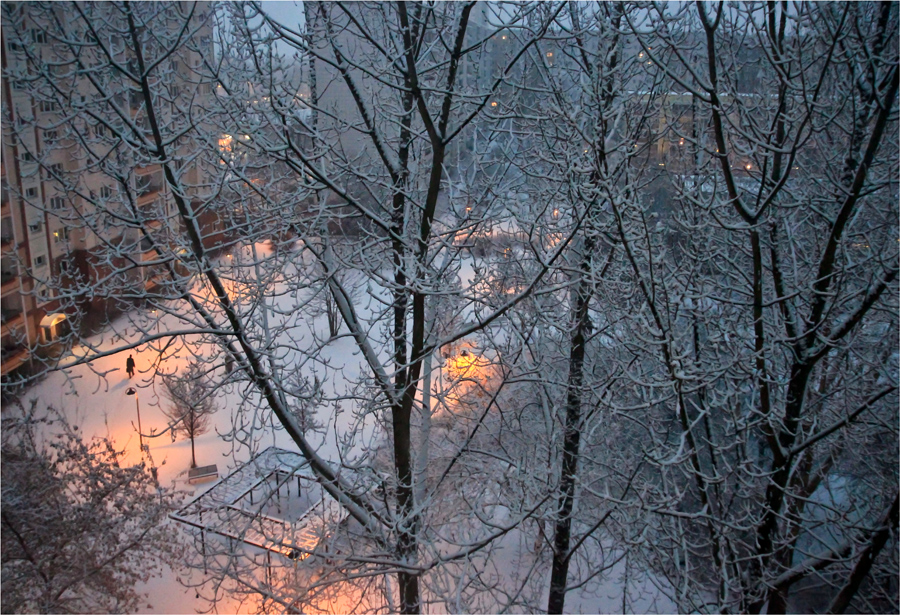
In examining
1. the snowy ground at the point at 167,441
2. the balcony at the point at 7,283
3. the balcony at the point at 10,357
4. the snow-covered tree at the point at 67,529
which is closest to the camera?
A: the balcony at the point at 10,357

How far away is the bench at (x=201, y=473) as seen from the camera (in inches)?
473

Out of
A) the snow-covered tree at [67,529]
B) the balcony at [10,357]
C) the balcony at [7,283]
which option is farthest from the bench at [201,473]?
the balcony at [7,283]

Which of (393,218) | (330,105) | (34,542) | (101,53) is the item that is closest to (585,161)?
(393,218)

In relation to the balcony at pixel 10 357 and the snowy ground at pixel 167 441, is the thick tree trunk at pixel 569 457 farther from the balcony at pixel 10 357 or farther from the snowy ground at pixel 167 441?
the balcony at pixel 10 357

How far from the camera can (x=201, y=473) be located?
12.1m

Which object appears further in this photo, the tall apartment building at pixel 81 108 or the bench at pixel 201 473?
the bench at pixel 201 473

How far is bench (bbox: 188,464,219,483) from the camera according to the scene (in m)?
12.0

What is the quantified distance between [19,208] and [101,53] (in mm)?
3291

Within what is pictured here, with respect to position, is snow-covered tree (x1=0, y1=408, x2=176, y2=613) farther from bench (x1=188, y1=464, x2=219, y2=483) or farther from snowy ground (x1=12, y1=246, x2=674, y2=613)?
bench (x1=188, y1=464, x2=219, y2=483)

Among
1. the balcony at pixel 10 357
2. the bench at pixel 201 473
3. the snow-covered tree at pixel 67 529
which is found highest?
the balcony at pixel 10 357

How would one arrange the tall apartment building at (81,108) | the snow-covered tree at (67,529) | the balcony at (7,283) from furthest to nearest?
the snow-covered tree at (67,529), the balcony at (7,283), the tall apartment building at (81,108)

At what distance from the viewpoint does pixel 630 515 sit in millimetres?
5117

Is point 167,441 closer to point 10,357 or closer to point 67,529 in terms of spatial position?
point 67,529

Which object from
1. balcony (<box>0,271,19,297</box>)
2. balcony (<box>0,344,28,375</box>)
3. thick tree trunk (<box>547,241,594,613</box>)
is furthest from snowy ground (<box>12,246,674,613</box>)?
thick tree trunk (<box>547,241,594,613</box>)
